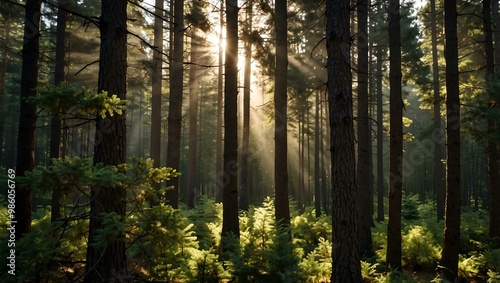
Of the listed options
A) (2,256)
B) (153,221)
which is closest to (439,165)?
(153,221)

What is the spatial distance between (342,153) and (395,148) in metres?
4.03

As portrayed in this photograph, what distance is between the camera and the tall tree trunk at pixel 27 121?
→ 26.0ft

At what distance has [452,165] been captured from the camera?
27.6ft

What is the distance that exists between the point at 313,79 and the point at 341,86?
15918mm

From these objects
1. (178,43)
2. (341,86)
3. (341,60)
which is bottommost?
(341,86)

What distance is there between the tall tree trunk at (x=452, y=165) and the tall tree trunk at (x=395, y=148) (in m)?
1.11

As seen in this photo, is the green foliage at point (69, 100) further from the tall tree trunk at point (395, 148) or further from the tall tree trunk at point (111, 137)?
the tall tree trunk at point (395, 148)

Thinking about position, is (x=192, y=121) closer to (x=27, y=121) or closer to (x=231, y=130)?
(x=231, y=130)

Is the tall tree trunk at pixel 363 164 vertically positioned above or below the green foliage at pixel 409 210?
above

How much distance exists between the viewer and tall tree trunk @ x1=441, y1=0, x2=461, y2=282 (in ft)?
27.5

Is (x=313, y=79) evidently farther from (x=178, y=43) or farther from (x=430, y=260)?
(x=430, y=260)

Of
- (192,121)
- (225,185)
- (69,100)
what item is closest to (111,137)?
(69,100)

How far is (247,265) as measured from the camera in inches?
283

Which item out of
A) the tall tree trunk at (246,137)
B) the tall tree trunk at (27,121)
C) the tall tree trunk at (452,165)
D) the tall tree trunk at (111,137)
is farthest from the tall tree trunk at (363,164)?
the tall tree trunk at (27,121)
